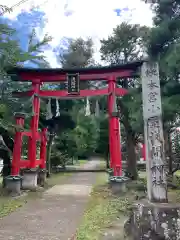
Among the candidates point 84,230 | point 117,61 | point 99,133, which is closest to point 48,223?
point 84,230

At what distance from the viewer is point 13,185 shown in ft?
31.4

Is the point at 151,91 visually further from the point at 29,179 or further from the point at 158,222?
the point at 29,179

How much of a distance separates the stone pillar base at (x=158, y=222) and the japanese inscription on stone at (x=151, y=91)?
1.70 meters

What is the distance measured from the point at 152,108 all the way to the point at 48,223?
3543 mm

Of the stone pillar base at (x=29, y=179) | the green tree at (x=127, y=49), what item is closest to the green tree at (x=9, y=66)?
the stone pillar base at (x=29, y=179)

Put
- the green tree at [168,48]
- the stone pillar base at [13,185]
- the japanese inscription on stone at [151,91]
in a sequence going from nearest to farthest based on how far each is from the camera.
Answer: the japanese inscription on stone at [151,91]
the green tree at [168,48]
the stone pillar base at [13,185]

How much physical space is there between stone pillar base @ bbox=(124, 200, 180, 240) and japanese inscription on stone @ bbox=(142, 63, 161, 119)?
170 cm

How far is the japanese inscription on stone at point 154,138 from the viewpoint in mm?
4273

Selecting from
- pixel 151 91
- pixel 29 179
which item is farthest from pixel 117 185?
pixel 151 91

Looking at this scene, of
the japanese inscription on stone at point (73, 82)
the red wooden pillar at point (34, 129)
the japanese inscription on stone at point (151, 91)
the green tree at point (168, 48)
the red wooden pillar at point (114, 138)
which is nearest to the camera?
the japanese inscription on stone at point (151, 91)

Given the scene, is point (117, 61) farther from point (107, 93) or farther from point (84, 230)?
point (84, 230)

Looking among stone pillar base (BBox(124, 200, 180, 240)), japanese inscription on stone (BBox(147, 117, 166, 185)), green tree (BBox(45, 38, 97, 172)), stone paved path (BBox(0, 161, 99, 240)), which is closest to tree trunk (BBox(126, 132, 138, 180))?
green tree (BBox(45, 38, 97, 172))

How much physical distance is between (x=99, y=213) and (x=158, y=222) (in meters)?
3.00

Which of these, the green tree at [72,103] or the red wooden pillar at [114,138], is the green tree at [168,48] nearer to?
the red wooden pillar at [114,138]
